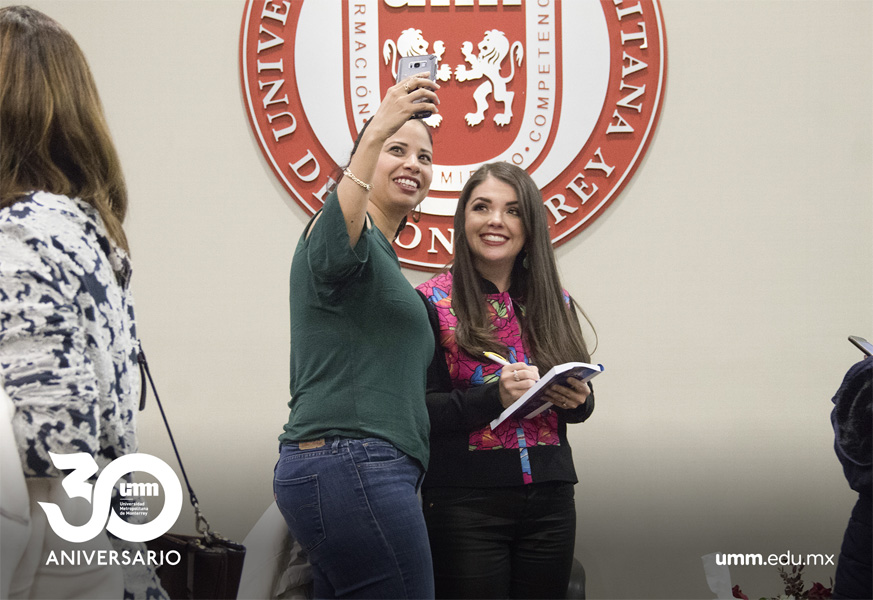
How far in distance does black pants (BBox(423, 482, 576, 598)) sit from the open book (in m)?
0.17

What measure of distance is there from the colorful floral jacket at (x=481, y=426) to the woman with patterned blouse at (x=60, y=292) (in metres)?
0.85

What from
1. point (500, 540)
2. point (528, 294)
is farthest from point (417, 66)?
point (500, 540)

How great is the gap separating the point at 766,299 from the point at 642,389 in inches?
→ 20.5

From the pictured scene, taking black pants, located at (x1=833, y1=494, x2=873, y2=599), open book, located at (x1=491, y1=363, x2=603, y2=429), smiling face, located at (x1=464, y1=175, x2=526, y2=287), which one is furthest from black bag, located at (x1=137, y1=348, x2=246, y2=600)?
black pants, located at (x1=833, y1=494, x2=873, y2=599)

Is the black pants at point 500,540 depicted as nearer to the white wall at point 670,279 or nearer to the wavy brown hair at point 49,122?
the white wall at point 670,279

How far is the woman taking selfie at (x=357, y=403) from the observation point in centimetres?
144

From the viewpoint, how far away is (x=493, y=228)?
216cm

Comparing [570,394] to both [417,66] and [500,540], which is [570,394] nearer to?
[500,540]

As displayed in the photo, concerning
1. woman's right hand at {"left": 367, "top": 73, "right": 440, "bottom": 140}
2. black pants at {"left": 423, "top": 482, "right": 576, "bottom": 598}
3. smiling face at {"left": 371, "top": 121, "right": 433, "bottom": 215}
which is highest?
woman's right hand at {"left": 367, "top": 73, "right": 440, "bottom": 140}

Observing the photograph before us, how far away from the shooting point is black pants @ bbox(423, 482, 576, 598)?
189 cm

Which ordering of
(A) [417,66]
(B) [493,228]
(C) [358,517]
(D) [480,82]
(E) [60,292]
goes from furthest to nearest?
(D) [480,82] → (B) [493,228] → (A) [417,66] → (C) [358,517] → (E) [60,292]

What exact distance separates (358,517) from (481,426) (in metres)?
0.62

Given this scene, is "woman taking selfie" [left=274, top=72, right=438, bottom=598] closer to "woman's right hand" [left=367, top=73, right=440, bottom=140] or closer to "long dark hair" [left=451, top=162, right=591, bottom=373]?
"woman's right hand" [left=367, top=73, right=440, bottom=140]

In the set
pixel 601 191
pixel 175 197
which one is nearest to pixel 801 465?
pixel 601 191
